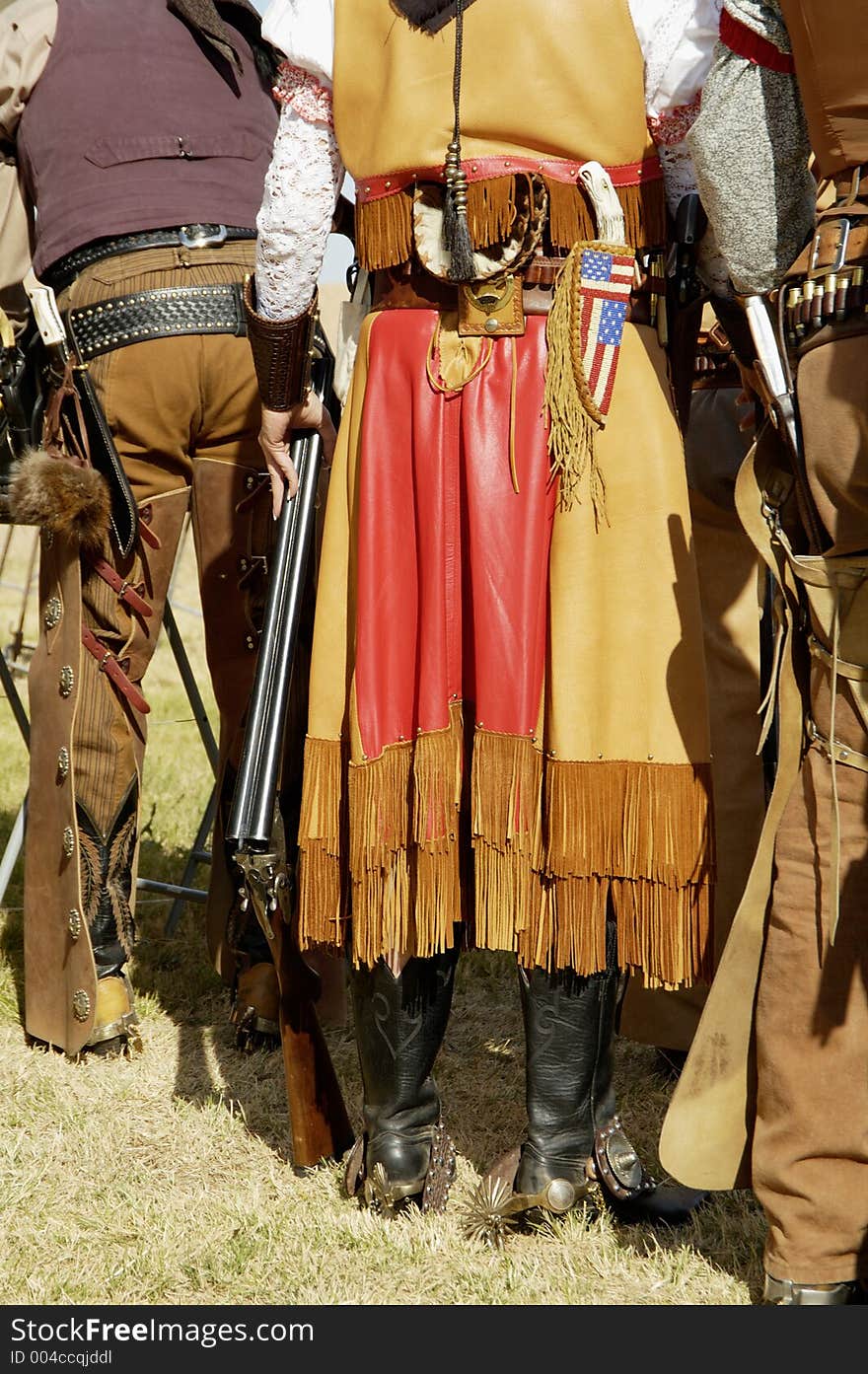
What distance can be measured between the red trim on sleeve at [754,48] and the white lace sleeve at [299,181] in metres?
0.73

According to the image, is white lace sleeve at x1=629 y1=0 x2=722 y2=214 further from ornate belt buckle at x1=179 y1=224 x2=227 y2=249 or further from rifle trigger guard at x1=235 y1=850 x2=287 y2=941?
rifle trigger guard at x1=235 y1=850 x2=287 y2=941

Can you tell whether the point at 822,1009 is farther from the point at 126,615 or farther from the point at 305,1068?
the point at 126,615

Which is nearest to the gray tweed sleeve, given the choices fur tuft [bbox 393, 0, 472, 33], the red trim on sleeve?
the red trim on sleeve

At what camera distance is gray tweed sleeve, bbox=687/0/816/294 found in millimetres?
2008

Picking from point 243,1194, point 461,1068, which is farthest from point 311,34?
point 461,1068

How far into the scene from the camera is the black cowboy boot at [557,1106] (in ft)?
8.04

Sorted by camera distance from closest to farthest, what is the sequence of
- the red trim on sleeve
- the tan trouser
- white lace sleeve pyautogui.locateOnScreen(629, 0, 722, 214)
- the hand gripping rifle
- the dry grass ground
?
the red trim on sleeve → white lace sleeve pyautogui.locateOnScreen(629, 0, 722, 214) → the dry grass ground → the hand gripping rifle → the tan trouser

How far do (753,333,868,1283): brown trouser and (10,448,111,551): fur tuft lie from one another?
1792 millimetres

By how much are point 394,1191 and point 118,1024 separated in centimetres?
114

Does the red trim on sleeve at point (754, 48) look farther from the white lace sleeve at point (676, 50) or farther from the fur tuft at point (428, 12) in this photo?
the fur tuft at point (428, 12)

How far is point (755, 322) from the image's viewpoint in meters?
2.04

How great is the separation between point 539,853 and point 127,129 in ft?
6.33

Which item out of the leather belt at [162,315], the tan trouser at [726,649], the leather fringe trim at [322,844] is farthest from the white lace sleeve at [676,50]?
the leather belt at [162,315]
